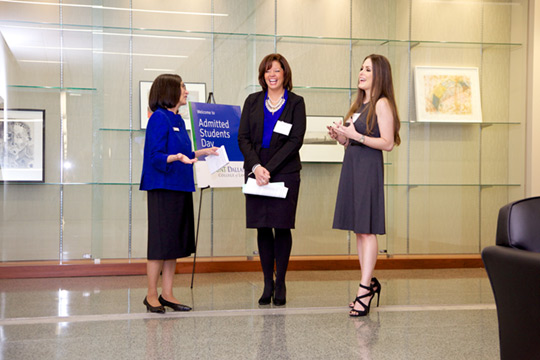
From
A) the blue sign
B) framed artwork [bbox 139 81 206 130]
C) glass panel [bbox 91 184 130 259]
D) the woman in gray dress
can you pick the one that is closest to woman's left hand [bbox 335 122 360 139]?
the woman in gray dress

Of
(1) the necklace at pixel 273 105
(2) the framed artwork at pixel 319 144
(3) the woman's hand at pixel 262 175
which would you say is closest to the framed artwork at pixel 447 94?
(2) the framed artwork at pixel 319 144

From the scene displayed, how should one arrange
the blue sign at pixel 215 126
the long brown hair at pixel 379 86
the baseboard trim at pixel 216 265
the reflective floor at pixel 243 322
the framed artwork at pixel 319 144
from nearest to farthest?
1. the reflective floor at pixel 243 322
2. the long brown hair at pixel 379 86
3. the blue sign at pixel 215 126
4. the baseboard trim at pixel 216 265
5. the framed artwork at pixel 319 144

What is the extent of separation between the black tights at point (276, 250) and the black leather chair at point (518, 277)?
2.17 meters

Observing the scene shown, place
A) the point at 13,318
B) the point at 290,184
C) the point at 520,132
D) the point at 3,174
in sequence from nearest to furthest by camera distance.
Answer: the point at 13,318
the point at 290,184
the point at 3,174
the point at 520,132

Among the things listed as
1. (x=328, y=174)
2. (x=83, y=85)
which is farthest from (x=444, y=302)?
(x=83, y=85)

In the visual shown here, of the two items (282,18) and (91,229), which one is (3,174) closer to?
(91,229)

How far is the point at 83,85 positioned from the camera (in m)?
5.53

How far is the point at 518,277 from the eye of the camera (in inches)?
72.9

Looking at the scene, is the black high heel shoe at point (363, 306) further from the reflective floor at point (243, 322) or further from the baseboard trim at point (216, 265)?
the baseboard trim at point (216, 265)

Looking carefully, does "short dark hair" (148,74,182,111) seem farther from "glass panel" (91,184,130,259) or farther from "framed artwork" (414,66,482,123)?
"framed artwork" (414,66,482,123)

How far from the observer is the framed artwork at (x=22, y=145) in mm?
5418

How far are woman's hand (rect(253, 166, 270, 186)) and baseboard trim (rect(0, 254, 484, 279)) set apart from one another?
1.87 meters

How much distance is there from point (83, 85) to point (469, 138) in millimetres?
3824

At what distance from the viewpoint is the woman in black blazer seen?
4000 millimetres
